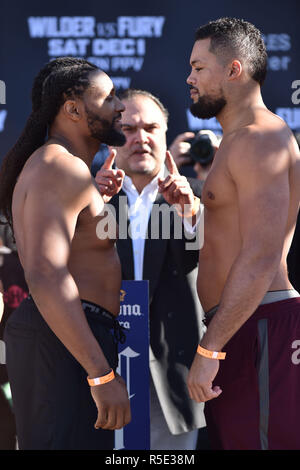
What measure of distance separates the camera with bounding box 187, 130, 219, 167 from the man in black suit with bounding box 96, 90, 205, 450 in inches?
7.3

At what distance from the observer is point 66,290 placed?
1830 mm

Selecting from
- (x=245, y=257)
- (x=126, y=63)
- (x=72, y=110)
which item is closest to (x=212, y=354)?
(x=245, y=257)

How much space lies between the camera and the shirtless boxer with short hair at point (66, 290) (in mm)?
1835

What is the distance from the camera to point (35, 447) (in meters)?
1.90

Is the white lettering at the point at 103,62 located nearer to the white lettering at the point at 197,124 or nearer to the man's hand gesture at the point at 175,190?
the white lettering at the point at 197,124

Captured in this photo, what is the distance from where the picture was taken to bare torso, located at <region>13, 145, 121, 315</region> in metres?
1.96

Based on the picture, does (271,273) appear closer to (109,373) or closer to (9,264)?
(109,373)

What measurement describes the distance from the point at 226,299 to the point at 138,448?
103 centimetres

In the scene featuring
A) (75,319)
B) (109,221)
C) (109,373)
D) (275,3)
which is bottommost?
(109,373)

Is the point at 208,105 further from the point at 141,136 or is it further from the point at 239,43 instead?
the point at 141,136

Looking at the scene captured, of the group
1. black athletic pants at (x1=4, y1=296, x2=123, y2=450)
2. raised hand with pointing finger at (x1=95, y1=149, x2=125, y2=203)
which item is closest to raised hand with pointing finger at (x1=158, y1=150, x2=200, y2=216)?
raised hand with pointing finger at (x1=95, y1=149, x2=125, y2=203)

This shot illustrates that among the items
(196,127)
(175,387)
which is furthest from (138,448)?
(196,127)

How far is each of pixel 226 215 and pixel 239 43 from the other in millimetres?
629

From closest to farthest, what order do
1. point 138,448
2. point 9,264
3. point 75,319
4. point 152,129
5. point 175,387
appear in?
point 75,319
point 138,448
point 175,387
point 152,129
point 9,264
